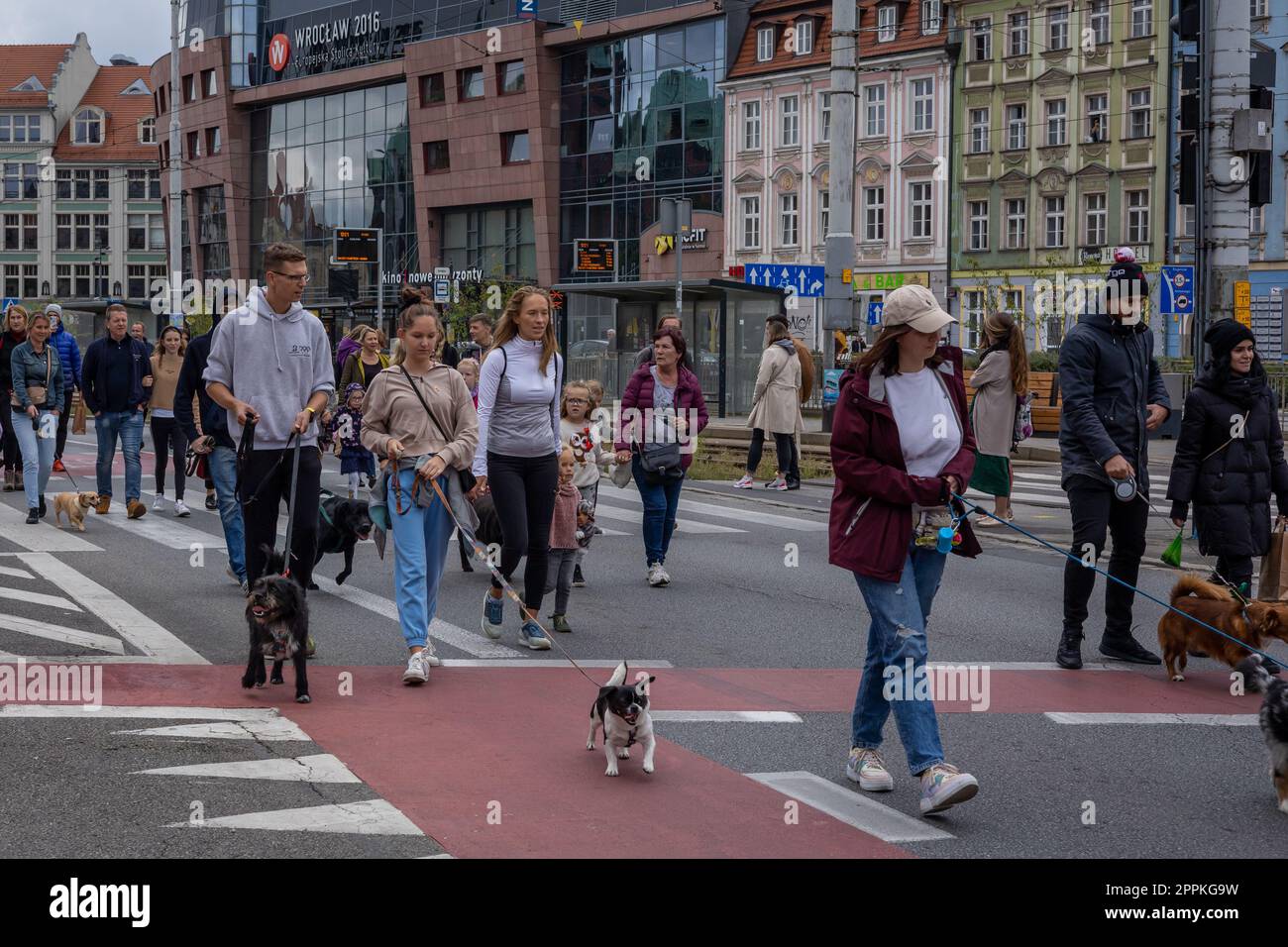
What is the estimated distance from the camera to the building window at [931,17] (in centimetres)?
5403

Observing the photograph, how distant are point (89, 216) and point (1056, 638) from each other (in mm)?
99358

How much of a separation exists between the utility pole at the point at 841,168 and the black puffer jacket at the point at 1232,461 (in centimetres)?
1286

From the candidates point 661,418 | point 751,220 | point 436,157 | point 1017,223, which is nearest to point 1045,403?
point 661,418

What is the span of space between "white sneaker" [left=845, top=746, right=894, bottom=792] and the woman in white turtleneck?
115 inches

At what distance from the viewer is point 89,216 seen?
101 m

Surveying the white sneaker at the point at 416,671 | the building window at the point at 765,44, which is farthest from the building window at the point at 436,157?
the white sneaker at the point at 416,671

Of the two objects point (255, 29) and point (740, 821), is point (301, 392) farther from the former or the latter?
point (255, 29)

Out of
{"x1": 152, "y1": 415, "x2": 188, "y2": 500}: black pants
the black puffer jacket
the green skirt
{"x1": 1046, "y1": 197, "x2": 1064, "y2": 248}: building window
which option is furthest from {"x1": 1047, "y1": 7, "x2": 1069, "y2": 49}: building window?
the black puffer jacket

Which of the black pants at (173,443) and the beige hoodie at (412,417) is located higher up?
the beige hoodie at (412,417)

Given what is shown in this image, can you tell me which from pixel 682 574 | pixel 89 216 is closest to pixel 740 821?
pixel 682 574

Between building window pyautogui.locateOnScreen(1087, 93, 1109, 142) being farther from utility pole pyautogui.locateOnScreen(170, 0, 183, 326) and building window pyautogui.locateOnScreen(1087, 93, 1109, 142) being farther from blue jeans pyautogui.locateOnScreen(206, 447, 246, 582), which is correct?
blue jeans pyautogui.locateOnScreen(206, 447, 246, 582)

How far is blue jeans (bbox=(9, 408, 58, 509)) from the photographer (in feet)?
49.8

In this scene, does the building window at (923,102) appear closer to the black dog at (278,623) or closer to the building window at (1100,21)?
the building window at (1100,21)

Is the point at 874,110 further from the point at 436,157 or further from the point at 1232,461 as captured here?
the point at 1232,461
